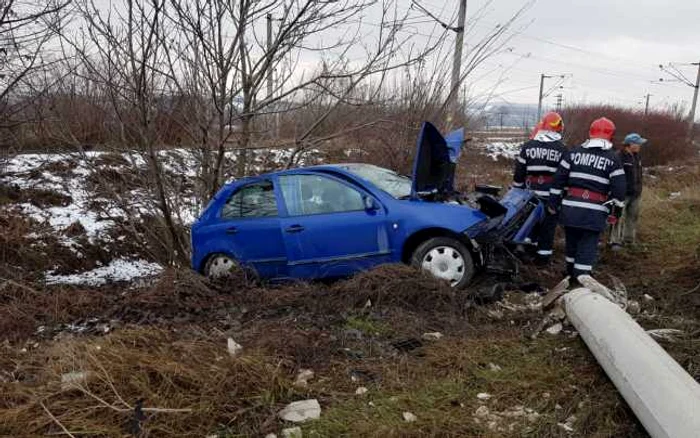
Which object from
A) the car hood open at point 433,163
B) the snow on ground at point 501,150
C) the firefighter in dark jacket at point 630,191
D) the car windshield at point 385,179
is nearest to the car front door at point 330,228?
the car windshield at point 385,179

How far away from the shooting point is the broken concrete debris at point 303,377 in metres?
3.62

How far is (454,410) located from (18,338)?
3.80m

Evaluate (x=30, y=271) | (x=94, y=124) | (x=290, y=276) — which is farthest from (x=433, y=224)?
(x=30, y=271)

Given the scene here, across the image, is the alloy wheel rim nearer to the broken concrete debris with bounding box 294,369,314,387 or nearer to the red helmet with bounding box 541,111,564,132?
the broken concrete debris with bounding box 294,369,314,387

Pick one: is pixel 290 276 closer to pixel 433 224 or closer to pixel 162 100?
pixel 433 224

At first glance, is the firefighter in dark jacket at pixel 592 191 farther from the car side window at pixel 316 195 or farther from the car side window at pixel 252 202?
the car side window at pixel 252 202

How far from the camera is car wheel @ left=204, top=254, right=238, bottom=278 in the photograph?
20.7 ft

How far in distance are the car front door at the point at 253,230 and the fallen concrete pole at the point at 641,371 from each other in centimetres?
317

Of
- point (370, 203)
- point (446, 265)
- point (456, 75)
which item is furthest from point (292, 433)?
point (456, 75)

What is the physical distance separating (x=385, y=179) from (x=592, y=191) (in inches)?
84.9

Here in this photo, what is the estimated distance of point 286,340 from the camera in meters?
4.14

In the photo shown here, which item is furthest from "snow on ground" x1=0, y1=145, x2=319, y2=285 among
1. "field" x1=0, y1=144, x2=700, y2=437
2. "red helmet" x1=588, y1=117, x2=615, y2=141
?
"red helmet" x1=588, y1=117, x2=615, y2=141

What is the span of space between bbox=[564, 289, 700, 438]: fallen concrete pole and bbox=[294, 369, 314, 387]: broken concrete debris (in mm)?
1835

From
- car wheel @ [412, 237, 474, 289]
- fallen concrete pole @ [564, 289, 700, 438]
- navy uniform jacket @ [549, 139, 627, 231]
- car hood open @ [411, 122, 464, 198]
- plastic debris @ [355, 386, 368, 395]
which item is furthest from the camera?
car hood open @ [411, 122, 464, 198]
